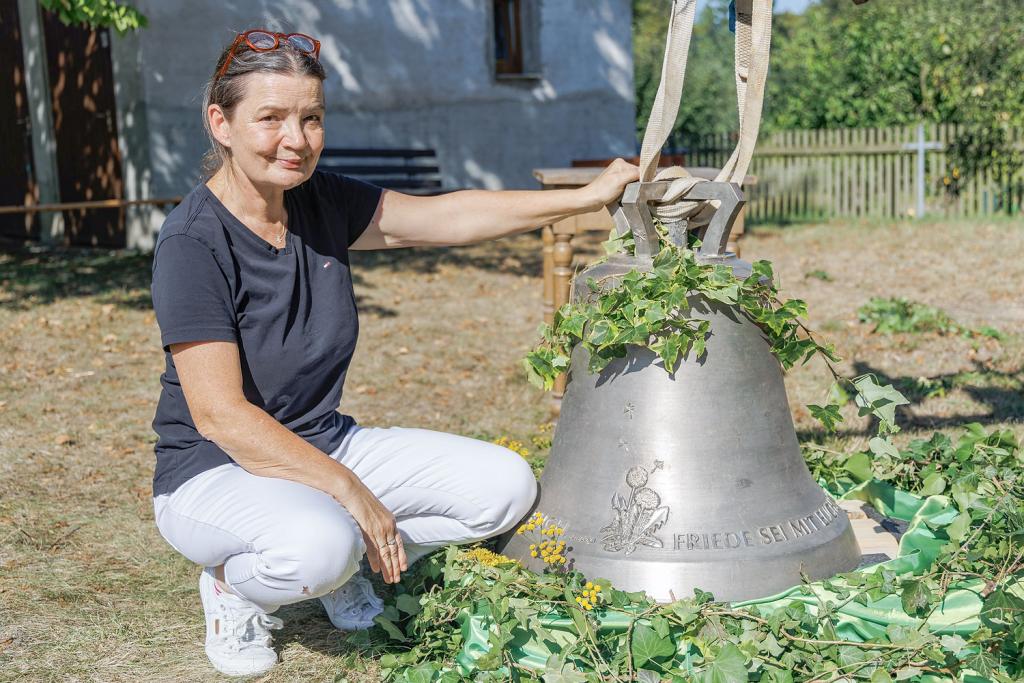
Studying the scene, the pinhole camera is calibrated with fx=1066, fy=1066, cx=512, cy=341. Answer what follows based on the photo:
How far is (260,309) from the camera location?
8.55 feet

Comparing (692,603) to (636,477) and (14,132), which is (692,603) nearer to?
(636,477)

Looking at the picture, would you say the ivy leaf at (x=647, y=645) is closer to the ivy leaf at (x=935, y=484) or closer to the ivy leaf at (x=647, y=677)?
the ivy leaf at (x=647, y=677)

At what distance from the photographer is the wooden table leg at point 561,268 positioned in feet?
14.7

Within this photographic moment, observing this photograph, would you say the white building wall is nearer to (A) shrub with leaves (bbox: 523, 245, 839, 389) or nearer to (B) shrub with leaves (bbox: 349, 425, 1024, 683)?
(A) shrub with leaves (bbox: 523, 245, 839, 389)

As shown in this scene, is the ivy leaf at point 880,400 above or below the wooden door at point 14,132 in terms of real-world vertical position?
below

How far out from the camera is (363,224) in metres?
2.98

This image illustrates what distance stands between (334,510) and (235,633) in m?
0.54

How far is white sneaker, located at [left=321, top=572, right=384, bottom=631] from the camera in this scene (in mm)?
2953

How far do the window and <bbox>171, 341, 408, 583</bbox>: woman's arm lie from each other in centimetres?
1155

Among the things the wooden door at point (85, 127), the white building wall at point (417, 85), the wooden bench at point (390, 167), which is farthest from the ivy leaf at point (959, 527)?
the wooden door at point (85, 127)

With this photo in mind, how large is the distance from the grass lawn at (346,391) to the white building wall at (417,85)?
1.49 meters

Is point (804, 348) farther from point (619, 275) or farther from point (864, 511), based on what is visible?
point (864, 511)

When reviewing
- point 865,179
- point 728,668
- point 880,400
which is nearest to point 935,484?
point 880,400

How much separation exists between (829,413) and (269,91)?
1.74 m
